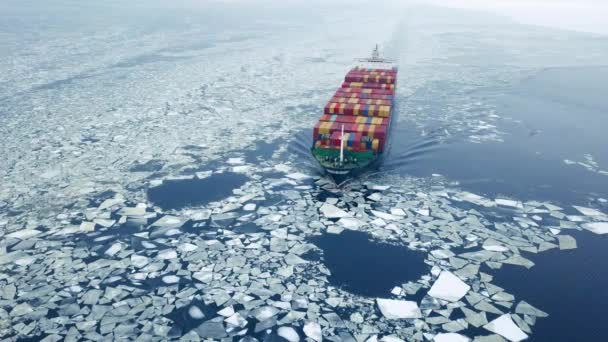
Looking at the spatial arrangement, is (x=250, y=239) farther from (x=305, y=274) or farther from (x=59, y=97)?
(x=59, y=97)

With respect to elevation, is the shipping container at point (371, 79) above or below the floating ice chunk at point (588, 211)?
above

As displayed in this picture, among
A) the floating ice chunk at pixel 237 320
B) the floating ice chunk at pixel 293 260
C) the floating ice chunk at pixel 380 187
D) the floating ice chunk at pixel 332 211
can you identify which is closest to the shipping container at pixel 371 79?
the floating ice chunk at pixel 380 187

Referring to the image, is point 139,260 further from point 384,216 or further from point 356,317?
point 384,216

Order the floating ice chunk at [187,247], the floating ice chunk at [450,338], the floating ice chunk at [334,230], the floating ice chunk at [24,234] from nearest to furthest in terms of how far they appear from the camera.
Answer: the floating ice chunk at [450,338] → the floating ice chunk at [187,247] → the floating ice chunk at [24,234] → the floating ice chunk at [334,230]

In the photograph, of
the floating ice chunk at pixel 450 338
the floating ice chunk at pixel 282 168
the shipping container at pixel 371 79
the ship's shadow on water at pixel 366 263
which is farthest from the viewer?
the shipping container at pixel 371 79

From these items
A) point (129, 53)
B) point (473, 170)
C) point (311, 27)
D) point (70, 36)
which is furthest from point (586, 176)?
point (311, 27)

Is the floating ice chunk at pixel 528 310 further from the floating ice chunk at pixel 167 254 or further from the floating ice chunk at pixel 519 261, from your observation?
the floating ice chunk at pixel 167 254
